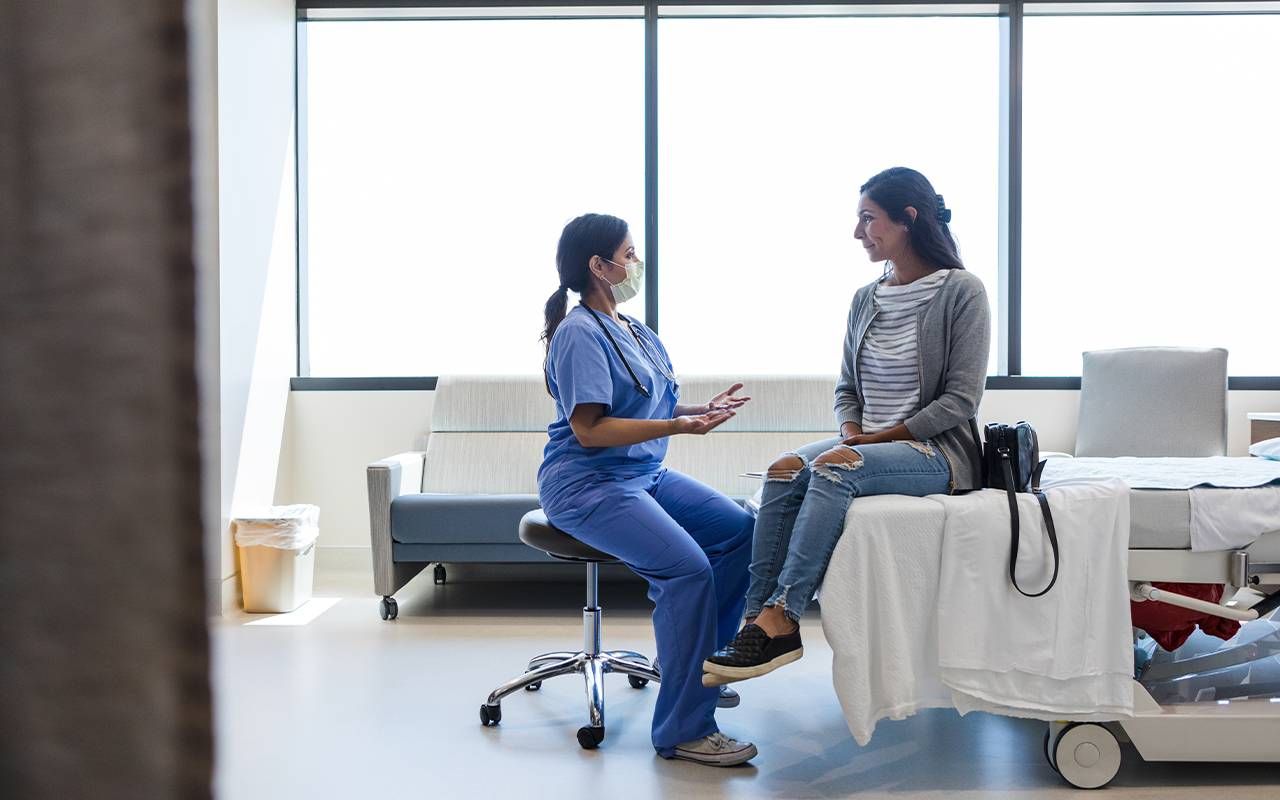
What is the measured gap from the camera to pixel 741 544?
2.53m

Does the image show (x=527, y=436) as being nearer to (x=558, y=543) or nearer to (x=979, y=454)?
(x=558, y=543)

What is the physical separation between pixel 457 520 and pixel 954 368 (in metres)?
2.04

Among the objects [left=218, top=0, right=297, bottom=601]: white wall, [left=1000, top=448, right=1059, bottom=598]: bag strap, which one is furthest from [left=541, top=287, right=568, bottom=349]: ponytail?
[left=218, top=0, right=297, bottom=601]: white wall

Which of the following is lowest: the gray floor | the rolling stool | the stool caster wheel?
the gray floor

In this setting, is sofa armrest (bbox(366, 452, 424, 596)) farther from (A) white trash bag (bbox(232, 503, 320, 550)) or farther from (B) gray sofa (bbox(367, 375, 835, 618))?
(A) white trash bag (bbox(232, 503, 320, 550))

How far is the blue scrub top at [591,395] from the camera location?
2371 millimetres

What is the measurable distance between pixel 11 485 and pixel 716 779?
7.19ft

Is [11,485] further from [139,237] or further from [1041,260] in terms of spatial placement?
[1041,260]

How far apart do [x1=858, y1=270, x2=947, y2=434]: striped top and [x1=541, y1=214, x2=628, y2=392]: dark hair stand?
691 mm

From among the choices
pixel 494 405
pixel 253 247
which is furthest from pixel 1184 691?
pixel 253 247

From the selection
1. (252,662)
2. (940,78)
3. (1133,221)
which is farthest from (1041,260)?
(252,662)

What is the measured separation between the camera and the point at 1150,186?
4668 mm

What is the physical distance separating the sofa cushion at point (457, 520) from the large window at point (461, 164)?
1.22 m

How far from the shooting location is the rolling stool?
94.7 inches
